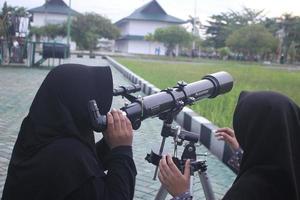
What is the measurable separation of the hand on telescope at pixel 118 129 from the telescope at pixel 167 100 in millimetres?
55

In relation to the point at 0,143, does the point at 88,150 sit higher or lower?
higher

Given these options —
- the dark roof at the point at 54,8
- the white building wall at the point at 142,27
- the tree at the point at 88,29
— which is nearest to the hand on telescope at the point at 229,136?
the tree at the point at 88,29

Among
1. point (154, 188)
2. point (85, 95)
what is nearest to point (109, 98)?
point (85, 95)

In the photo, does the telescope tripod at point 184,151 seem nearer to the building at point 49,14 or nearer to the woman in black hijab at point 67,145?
the woman in black hijab at point 67,145

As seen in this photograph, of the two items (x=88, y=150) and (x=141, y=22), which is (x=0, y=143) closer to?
(x=88, y=150)

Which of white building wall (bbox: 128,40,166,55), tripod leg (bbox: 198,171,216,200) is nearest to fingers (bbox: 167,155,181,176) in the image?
tripod leg (bbox: 198,171,216,200)

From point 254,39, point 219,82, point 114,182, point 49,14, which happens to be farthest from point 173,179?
point 49,14

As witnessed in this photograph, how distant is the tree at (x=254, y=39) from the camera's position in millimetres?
56287

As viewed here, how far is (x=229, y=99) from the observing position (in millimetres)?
11539

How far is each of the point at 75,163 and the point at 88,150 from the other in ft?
0.41

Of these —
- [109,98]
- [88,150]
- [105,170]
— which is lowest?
[105,170]

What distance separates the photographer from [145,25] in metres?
67.9

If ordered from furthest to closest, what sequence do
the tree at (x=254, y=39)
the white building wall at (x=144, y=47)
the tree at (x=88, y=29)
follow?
the white building wall at (x=144, y=47)
the tree at (x=254, y=39)
the tree at (x=88, y=29)

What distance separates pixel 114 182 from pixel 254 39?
5636 centimetres
